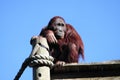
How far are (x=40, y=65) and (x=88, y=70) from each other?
0.84 meters

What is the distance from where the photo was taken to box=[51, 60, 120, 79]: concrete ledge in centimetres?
816

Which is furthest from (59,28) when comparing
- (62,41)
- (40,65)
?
(40,65)

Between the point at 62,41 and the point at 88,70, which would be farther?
the point at 62,41

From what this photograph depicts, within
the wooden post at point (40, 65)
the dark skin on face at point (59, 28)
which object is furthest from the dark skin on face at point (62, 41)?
the wooden post at point (40, 65)

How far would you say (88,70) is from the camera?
8219 millimetres

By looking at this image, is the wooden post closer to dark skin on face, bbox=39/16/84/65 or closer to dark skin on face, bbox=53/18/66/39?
dark skin on face, bbox=39/16/84/65

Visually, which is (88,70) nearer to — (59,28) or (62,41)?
(62,41)

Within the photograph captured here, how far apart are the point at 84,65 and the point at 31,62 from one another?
911mm

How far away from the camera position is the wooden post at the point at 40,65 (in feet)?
26.2

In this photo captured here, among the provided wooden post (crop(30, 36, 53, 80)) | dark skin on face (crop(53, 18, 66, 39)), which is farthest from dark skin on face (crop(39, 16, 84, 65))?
wooden post (crop(30, 36, 53, 80))

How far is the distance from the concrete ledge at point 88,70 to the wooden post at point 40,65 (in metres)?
0.21

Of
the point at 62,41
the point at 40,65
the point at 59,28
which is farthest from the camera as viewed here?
the point at 59,28

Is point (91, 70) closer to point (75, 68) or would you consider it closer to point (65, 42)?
point (75, 68)

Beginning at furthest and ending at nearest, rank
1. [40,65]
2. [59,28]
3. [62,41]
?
[59,28], [62,41], [40,65]
